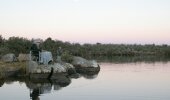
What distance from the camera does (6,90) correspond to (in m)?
26.2

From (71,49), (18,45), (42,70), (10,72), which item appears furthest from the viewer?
(71,49)

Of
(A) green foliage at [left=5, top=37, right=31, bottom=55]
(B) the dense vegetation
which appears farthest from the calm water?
(A) green foliage at [left=5, top=37, right=31, bottom=55]

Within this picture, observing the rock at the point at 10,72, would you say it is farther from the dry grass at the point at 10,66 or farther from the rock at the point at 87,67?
the rock at the point at 87,67

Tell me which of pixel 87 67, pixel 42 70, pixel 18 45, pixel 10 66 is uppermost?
pixel 18 45

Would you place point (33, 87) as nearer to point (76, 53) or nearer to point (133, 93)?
point (133, 93)

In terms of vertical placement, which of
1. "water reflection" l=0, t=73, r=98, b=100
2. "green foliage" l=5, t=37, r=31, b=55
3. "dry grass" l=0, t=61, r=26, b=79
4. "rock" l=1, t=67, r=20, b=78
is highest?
"green foliage" l=5, t=37, r=31, b=55

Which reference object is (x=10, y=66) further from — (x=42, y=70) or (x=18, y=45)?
(x=18, y=45)

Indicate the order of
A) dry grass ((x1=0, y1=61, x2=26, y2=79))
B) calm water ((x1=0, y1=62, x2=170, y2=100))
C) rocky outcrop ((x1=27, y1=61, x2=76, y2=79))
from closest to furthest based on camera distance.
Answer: calm water ((x1=0, y1=62, x2=170, y2=100)) < rocky outcrop ((x1=27, y1=61, x2=76, y2=79)) < dry grass ((x1=0, y1=61, x2=26, y2=79))

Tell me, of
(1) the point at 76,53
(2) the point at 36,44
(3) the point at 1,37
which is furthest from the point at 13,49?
(1) the point at 76,53

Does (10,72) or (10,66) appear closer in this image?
(10,72)

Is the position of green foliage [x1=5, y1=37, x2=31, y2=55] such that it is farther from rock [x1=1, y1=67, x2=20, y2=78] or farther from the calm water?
the calm water

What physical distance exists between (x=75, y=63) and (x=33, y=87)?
15.4m

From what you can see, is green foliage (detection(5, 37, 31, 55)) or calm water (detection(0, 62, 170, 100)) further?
green foliage (detection(5, 37, 31, 55))

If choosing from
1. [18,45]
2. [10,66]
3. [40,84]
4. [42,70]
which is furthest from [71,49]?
[40,84]
